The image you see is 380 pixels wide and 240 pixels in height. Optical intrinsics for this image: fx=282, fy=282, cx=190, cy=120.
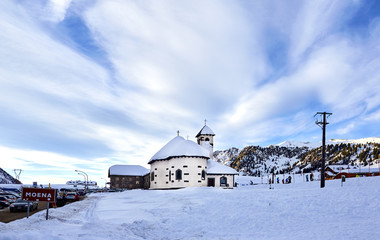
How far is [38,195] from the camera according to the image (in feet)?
54.3

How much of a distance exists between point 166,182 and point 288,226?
35.8m

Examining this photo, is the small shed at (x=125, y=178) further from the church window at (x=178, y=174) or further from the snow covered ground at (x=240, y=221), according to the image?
the snow covered ground at (x=240, y=221)

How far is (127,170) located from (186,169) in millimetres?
41493

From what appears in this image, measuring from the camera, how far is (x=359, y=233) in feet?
40.6

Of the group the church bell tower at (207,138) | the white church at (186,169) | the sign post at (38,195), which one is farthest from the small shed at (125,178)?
the sign post at (38,195)

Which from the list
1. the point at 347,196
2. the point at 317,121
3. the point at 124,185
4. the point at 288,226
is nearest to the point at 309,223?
the point at 288,226

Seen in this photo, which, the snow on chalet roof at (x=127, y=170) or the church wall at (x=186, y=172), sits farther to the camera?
the snow on chalet roof at (x=127, y=170)

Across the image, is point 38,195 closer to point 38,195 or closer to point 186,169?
point 38,195

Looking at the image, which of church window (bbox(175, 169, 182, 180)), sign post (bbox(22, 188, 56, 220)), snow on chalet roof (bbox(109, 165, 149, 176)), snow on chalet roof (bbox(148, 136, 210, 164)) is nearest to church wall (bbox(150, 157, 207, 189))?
church window (bbox(175, 169, 182, 180))

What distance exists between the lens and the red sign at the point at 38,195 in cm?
1620

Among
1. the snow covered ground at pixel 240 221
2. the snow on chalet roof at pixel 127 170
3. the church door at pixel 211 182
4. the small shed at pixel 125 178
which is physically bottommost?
the small shed at pixel 125 178

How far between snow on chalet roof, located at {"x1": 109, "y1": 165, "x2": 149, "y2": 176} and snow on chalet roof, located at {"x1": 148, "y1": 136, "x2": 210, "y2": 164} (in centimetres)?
3117

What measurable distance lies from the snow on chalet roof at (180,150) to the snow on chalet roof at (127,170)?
3117cm

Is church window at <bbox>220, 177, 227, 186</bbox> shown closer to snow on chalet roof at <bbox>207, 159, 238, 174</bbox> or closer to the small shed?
snow on chalet roof at <bbox>207, 159, 238, 174</bbox>
